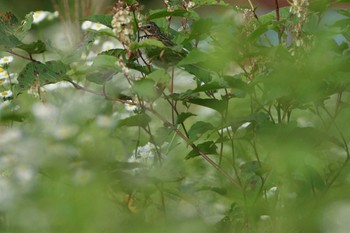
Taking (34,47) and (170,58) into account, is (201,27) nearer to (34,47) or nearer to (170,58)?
(170,58)

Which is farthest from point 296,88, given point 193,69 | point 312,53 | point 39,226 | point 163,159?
point 39,226

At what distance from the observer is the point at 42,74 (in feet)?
8.11

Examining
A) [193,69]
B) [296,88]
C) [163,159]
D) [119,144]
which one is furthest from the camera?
[119,144]

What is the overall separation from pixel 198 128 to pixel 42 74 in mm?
460

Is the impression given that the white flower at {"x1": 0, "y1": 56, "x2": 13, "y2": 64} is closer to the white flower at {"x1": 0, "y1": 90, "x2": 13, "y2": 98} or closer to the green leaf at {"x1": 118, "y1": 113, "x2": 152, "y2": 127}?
the white flower at {"x1": 0, "y1": 90, "x2": 13, "y2": 98}

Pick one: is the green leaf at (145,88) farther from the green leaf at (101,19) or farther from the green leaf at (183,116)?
the green leaf at (101,19)

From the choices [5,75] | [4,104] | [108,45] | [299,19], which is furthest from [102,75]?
[108,45]

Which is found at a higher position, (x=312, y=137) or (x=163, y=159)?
(x=312, y=137)

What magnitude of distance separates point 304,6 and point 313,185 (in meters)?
0.46

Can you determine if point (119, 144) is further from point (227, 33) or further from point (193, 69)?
point (227, 33)

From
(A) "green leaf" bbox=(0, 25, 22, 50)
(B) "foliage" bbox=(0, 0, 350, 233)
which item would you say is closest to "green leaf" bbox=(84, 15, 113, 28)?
(B) "foliage" bbox=(0, 0, 350, 233)

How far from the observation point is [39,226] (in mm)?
1448

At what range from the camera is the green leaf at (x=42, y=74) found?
2.46 m

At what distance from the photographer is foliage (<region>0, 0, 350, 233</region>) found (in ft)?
5.89
